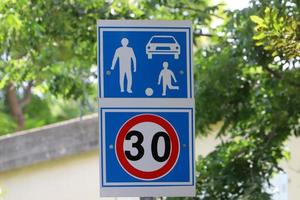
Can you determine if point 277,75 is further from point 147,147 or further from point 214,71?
point 147,147

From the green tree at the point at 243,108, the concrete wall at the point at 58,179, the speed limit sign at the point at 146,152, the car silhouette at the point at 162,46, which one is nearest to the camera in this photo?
the speed limit sign at the point at 146,152

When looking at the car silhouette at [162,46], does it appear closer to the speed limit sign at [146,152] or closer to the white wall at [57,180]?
the speed limit sign at [146,152]

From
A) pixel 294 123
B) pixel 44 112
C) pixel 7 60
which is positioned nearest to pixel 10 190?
pixel 7 60

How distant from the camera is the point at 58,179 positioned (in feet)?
41.8

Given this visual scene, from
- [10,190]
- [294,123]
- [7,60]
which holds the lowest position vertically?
[10,190]

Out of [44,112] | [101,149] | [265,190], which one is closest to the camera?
[101,149]

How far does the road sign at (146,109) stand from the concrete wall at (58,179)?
7.69m

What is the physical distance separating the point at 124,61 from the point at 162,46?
0.22 m

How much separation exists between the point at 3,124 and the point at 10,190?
9611 mm

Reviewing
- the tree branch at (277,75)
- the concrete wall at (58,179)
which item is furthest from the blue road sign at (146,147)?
the concrete wall at (58,179)

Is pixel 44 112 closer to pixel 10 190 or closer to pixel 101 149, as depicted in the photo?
pixel 10 190

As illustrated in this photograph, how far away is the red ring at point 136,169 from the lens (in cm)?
467

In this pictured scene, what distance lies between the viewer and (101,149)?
15.4 ft

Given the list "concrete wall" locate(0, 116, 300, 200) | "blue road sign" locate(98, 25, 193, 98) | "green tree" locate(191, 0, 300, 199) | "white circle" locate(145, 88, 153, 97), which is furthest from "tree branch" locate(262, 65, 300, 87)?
"concrete wall" locate(0, 116, 300, 200)
